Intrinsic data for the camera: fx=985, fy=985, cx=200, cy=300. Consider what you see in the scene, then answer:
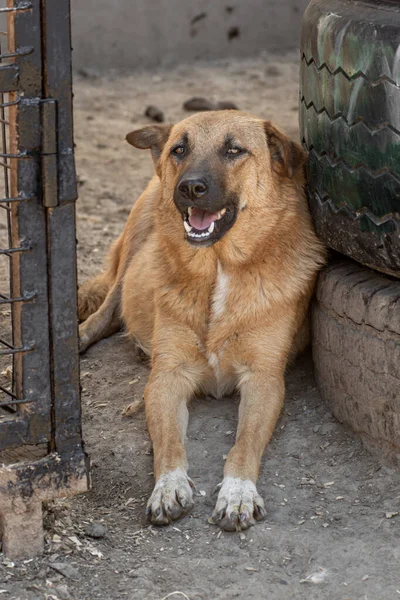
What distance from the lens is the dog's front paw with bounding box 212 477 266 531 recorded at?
321 centimetres

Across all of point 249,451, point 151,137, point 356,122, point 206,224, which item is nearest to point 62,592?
point 249,451

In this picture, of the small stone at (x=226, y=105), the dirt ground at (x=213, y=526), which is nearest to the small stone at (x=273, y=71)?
the small stone at (x=226, y=105)

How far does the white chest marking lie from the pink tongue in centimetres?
19

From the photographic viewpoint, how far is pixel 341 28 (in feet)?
10.7

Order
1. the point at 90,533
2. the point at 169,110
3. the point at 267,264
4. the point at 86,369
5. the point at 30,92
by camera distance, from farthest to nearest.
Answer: the point at 169,110 → the point at 86,369 → the point at 267,264 → the point at 90,533 → the point at 30,92

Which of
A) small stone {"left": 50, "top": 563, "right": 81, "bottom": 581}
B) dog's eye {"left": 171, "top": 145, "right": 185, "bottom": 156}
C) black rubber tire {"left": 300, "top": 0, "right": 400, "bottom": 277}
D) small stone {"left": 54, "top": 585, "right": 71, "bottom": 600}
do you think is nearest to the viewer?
small stone {"left": 54, "top": 585, "right": 71, "bottom": 600}

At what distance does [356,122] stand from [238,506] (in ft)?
4.29

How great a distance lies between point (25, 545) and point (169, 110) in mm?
5904

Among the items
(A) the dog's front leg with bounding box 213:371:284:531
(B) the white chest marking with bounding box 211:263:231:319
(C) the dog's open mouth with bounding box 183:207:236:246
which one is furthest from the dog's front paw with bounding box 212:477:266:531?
(C) the dog's open mouth with bounding box 183:207:236:246

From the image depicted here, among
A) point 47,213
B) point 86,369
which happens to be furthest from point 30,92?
point 86,369

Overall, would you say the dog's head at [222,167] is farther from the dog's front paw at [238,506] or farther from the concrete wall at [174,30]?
the concrete wall at [174,30]

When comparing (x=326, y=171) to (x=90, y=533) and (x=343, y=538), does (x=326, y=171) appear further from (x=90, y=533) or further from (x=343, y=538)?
(x=90, y=533)

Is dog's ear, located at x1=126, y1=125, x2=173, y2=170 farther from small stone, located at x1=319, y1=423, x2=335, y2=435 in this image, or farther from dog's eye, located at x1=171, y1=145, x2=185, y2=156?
small stone, located at x1=319, y1=423, x2=335, y2=435

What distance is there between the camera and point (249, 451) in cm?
352
